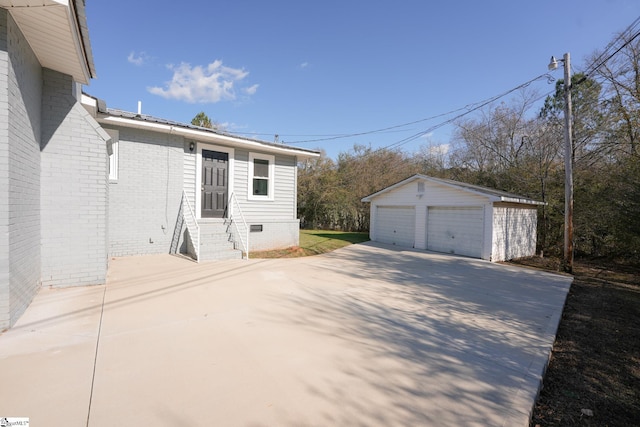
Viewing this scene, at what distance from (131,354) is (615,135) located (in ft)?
52.9

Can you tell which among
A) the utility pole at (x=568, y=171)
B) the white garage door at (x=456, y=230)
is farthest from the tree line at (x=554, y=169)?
the white garage door at (x=456, y=230)

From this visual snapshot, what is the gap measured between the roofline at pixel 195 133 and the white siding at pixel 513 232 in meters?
7.57

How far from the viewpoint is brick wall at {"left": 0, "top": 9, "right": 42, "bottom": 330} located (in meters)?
3.39

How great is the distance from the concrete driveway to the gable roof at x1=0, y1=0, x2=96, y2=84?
368cm

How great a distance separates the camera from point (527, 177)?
47.4 ft

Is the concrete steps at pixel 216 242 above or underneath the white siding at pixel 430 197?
underneath

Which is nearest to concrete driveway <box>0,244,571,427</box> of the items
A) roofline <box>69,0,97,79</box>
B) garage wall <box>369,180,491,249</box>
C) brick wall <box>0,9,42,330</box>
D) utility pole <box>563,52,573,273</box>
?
brick wall <box>0,9,42,330</box>

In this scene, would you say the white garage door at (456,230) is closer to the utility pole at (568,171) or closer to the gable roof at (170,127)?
the utility pole at (568,171)

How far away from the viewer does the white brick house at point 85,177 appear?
3.59m

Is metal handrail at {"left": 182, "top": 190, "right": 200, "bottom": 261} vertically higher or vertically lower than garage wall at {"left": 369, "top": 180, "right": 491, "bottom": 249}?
lower

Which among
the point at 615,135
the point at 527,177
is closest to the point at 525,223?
the point at 527,177

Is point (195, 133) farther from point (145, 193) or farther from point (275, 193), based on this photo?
point (275, 193)

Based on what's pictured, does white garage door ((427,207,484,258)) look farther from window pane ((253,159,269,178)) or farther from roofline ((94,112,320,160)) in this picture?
window pane ((253,159,269,178))

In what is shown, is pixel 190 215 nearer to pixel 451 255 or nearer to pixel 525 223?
pixel 451 255
